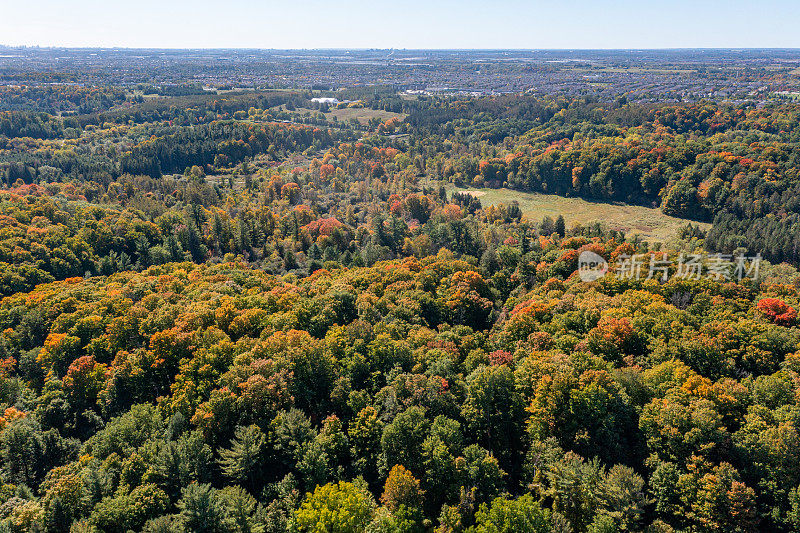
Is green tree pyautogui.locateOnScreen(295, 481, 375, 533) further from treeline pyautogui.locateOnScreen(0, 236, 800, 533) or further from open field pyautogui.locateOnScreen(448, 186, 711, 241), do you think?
open field pyautogui.locateOnScreen(448, 186, 711, 241)

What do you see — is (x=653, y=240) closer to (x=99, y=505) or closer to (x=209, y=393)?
(x=209, y=393)

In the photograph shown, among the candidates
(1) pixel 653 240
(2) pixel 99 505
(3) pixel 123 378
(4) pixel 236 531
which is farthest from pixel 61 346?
(1) pixel 653 240

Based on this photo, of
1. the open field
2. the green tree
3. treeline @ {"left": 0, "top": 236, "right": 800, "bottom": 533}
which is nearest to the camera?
the green tree

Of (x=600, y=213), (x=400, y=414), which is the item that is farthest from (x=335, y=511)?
(x=600, y=213)

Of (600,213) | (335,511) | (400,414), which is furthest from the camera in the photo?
(600,213)

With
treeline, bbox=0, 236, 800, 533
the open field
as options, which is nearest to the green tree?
treeline, bbox=0, 236, 800, 533

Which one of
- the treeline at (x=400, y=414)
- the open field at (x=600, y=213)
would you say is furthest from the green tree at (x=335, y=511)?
the open field at (x=600, y=213)

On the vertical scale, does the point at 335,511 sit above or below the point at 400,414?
below

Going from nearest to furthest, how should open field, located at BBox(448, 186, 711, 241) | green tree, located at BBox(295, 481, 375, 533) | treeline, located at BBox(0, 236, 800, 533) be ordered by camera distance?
1. green tree, located at BBox(295, 481, 375, 533)
2. treeline, located at BBox(0, 236, 800, 533)
3. open field, located at BBox(448, 186, 711, 241)

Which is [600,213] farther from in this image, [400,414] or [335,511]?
[335,511]
